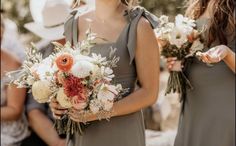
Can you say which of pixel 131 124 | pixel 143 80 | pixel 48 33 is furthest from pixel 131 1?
pixel 48 33

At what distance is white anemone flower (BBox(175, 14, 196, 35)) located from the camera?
3.82 metres

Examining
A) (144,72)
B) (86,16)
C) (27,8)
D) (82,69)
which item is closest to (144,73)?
(144,72)

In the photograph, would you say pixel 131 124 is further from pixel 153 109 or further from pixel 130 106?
pixel 153 109

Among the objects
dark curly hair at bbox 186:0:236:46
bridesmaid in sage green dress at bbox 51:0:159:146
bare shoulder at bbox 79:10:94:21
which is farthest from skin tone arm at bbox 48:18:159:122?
dark curly hair at bbox 186:0:236:46

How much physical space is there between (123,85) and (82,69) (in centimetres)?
33

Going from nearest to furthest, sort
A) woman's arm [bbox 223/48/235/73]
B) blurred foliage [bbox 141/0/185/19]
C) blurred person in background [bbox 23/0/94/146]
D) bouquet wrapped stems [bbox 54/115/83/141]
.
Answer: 1. bouquet wrapped stems [bbox 54/115/83/141]
2. woman's arm [bbox 223/48/235/73]
3. blurred person in background [bbox 23/0/94/146]
4. blurred foliage [bbox 141/0/185/19]

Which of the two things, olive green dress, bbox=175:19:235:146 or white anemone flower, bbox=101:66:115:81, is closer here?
white anemone flower, bbox=101:66:115:81

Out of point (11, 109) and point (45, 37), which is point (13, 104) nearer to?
point (11, 109)

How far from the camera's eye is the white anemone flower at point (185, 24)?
12.5 ft

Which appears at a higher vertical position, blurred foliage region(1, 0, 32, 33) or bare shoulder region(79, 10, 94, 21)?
bare shoulder region(79, 10, 94, 21)

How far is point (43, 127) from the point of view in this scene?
4.82 meters

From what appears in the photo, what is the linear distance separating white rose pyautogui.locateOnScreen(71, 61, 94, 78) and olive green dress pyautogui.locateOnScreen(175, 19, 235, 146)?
1089mm

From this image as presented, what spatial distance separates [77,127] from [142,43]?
0.56m

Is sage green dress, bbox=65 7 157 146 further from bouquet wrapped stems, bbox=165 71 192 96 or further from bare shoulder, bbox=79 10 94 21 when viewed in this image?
bouquet wrapped stems, bbox=165 71 192 96
